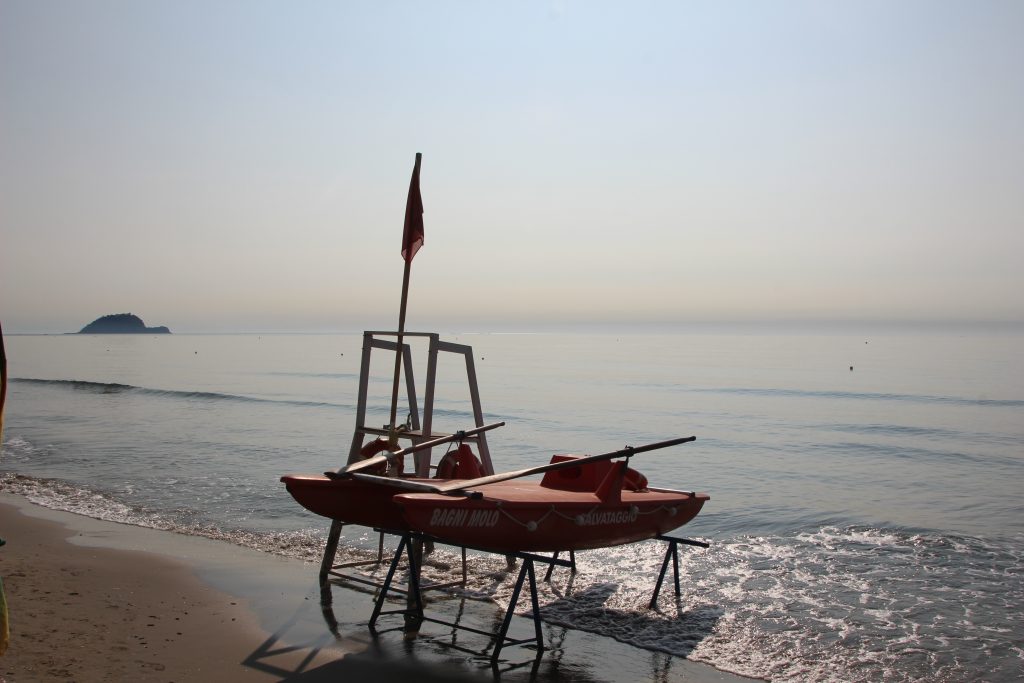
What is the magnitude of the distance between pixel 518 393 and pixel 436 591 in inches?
1599

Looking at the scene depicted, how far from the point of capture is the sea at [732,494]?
9047 mm

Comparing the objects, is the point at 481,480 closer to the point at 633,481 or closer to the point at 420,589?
the point at 420,589

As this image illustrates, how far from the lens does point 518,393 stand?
50.4 metres

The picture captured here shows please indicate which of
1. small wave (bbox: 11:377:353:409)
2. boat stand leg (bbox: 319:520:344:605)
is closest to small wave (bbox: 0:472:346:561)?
boat stand leg (bbox: 319:520:344:605)

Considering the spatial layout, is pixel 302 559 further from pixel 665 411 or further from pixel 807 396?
pixel 807 396

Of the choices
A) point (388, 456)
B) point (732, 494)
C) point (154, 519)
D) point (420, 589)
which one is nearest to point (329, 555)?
point (420, 589)

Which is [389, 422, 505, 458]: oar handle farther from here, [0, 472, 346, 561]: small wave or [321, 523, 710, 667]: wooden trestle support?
[0, 472, 346, 561]: small wave

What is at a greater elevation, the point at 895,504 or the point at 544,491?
the point at 544,491

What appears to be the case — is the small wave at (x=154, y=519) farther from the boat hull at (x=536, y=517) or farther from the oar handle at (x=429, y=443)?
the boat hull at (x=536, y=517)

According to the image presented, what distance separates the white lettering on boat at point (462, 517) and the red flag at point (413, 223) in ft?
11.2

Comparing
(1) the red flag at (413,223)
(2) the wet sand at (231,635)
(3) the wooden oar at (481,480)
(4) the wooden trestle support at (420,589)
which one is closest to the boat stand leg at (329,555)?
(4) the wooden trestle support at (420,589)

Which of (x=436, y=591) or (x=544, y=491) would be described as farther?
(x=436, y=591)

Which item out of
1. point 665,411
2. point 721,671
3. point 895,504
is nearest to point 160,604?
point 721,671

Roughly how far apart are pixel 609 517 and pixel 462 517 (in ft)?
5.89
